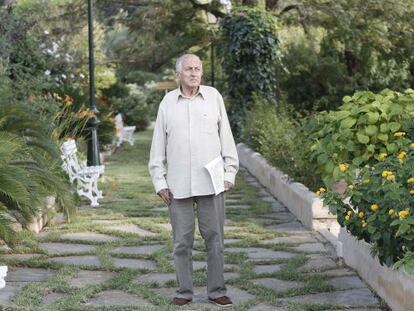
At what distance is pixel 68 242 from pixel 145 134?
21.8 metres

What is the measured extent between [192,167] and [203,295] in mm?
1016

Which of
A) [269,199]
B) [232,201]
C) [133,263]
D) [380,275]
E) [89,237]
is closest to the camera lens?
[380,275]

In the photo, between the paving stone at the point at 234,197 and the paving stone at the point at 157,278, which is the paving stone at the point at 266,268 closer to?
the paving stone at the point at 157,278

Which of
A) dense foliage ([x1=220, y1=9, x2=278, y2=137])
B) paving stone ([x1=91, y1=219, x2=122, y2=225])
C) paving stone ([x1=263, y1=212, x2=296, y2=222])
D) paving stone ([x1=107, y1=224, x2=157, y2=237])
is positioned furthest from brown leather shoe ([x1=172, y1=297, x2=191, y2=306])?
dense foliage ([x1=220, y1=9, x2=278, y2=137])

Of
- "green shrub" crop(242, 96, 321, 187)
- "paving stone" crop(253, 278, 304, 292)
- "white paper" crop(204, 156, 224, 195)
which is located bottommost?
"paving stone" crop(253, 278, 304, 292)

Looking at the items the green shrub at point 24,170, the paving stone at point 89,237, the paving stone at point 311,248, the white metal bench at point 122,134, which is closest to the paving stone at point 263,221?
the paving stone at point 311,248

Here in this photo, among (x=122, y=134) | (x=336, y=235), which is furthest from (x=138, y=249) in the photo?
(x=122, y=134)

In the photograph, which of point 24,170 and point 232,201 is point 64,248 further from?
point 232,201

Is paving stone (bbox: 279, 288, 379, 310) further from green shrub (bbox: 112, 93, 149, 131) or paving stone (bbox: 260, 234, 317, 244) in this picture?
green shrub (bbox: 112, 93, 149, 131)

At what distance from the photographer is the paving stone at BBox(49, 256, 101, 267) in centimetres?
782

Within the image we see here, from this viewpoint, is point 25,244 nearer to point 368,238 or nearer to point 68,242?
point 68,242

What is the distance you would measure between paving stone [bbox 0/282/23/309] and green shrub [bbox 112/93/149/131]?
23589 mm

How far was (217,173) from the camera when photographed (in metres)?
6.28

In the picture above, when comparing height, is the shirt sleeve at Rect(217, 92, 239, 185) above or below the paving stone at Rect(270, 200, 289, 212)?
above
